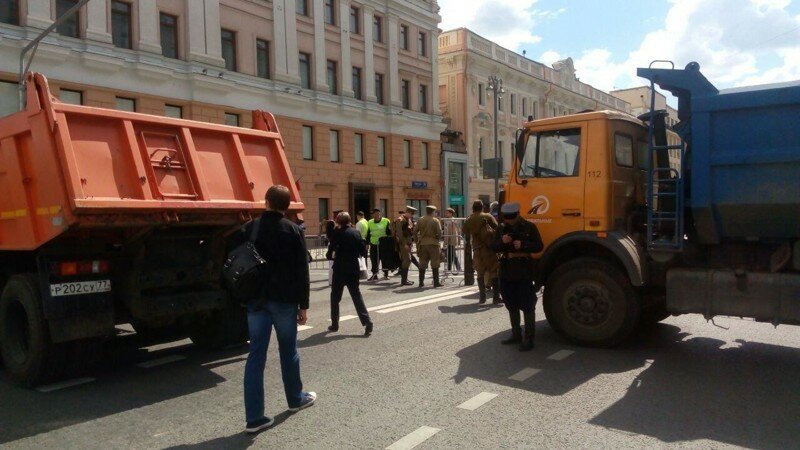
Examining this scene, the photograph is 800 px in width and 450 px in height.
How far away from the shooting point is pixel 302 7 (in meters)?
29.3

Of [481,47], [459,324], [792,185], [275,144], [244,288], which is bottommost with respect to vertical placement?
[459,324]

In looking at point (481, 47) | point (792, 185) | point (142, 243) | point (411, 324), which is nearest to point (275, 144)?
point (142, 243)

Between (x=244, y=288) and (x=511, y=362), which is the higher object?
(x=244, y=288)

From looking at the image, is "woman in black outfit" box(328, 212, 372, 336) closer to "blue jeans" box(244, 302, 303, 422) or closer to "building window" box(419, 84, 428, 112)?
"blue jeans" box(244, 302, 303, 422)

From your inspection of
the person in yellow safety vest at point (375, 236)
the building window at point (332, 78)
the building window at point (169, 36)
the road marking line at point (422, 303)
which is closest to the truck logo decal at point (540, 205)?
the road marking line at point (422, 303)

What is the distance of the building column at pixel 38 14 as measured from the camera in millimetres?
19484

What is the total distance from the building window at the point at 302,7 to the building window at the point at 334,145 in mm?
5621

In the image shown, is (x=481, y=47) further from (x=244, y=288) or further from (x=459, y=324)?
(x=244, y=288)

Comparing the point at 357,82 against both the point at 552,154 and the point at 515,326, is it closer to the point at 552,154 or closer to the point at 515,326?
the point at 552,154

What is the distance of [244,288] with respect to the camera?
467 centimetres

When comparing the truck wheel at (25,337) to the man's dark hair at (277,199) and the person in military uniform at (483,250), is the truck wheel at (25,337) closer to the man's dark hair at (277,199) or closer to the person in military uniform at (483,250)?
Result: the man's dark hair at (277,199)

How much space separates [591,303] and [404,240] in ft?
25.6

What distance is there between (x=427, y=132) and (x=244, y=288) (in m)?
33.0

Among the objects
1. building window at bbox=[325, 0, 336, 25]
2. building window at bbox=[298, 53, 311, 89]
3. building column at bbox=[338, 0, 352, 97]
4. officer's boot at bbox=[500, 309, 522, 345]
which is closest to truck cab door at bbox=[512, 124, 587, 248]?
officer's boot at bbox=[500, 309, 522, 345]
